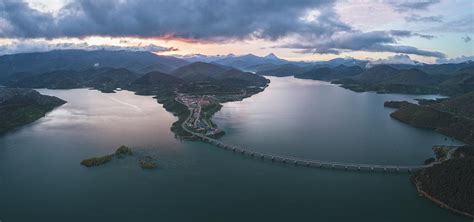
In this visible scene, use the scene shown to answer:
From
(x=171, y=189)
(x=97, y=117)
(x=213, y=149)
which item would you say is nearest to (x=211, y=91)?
(x=97, y=117)

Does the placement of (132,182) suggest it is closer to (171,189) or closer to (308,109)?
(171,189)

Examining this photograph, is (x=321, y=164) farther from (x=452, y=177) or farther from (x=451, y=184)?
(x=451, y=184)

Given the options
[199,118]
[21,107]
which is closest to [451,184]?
[199,118]

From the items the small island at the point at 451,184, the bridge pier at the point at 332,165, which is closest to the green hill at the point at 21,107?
the bridge pier at the point at 332,165

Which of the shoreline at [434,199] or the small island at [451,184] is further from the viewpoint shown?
the small island at [451,184]

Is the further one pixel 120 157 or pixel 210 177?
pixel 120 157

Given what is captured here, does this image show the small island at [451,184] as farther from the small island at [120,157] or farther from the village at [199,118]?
the village at [199,118]

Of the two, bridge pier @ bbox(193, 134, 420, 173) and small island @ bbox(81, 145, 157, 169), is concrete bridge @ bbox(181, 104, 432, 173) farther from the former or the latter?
small island @ bbox(81, 145, 157, 169)

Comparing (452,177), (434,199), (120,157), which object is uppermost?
(452,177)

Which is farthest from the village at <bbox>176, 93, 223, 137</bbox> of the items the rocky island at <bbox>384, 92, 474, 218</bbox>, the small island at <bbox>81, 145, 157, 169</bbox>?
the rocky island at <bbox>384, 92, 474, 218</bbox>
